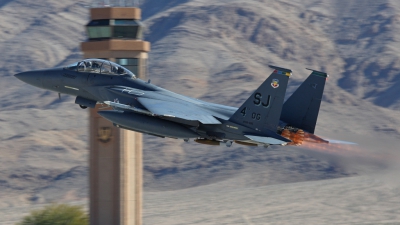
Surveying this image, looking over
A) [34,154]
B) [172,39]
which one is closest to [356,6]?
[172,39]

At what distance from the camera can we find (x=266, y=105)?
26.4 meters

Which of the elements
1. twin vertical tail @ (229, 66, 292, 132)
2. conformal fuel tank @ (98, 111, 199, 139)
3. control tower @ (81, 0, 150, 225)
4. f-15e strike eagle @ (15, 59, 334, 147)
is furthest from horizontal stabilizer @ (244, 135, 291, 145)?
control tower @ (81, 0, 150, 225)

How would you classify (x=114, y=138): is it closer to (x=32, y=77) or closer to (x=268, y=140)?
(x=32, y=77)

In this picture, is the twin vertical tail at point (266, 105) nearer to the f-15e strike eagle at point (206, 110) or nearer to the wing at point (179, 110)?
the f-15e strike eagle at point (206, 110)

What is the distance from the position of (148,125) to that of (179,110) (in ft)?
4.63

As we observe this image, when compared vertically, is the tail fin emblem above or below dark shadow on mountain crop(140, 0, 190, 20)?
below

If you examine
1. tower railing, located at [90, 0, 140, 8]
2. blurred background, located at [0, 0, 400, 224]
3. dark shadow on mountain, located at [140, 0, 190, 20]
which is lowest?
blurred background, located at [0, 0, 400, 224]

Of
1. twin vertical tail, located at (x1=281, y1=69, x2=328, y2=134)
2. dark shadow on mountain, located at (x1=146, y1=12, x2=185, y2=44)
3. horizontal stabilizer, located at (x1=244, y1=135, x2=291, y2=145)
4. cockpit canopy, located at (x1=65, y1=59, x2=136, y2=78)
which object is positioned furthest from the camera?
dark shadow on mountain, located at (x1=146, y1=12, x2=185, y2=44)

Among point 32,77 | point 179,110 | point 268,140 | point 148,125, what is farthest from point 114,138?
point 268,140

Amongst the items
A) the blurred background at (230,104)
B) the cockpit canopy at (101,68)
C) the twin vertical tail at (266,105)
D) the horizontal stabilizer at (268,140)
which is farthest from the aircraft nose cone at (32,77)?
the horizontal stabilizer at (268,140)

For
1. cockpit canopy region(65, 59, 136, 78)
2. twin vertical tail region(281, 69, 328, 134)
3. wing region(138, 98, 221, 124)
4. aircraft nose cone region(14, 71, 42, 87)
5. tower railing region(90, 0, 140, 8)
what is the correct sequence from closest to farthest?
1. wing region(138, 98, 221, 124)
2. twin vertical tail region(281, 69, 328, 134)
3. cockpit canopy region(65, 59, 136, 78)
4. aircraft nose cone region(14, 71, 42, 87)
5. tower railing region(90, 0, 140, 8)

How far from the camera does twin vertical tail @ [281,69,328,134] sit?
27828 millimetres

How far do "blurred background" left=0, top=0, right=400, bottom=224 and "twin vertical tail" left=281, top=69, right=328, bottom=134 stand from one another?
17.6 ft

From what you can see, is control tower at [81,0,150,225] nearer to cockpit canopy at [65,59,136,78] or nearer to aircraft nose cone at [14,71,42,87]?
aircraft nose cone at [14,71,42,87]
